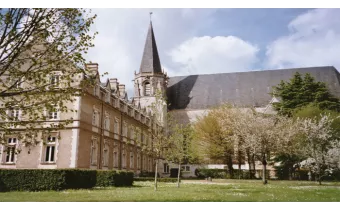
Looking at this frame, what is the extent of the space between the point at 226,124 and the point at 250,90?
10676 millimetres

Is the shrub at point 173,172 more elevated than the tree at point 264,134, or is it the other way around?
the tree at point 264,134

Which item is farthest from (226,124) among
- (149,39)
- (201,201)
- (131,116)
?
(201,201)

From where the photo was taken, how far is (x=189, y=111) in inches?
1790

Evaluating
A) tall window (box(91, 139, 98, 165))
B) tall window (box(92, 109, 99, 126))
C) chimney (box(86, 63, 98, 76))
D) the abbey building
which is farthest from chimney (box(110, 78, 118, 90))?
chimney (box(86, 63, 98, 76))

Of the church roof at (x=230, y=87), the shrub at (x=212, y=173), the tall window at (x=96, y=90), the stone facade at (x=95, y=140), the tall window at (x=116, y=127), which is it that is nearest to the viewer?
the stone facade at (x=95, y=140)

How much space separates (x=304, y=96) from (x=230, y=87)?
32.4 feet

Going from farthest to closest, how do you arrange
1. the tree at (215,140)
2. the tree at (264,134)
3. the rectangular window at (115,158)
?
the tree at (215,140)
the rectangular window at (115,158)
the tree at (264,134)

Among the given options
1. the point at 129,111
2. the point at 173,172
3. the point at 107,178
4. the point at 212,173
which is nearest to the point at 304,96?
the point at 212,173

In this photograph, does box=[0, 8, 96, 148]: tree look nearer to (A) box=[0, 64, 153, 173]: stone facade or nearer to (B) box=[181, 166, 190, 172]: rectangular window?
(A) box=[0, 64, 153, 173]: stone facade

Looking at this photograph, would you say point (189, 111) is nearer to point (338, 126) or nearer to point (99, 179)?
point (338, 126)

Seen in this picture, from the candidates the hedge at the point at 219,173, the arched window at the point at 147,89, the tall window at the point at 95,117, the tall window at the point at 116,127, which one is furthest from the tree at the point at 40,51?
the arched window at the point at 147,89

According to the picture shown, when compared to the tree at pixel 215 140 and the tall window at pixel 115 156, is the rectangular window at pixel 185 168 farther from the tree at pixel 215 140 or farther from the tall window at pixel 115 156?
the tall window at pixel 115 156

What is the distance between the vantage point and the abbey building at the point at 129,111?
20391 mm

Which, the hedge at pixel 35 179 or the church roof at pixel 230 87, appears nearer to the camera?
the hedge at pixel 35 179
